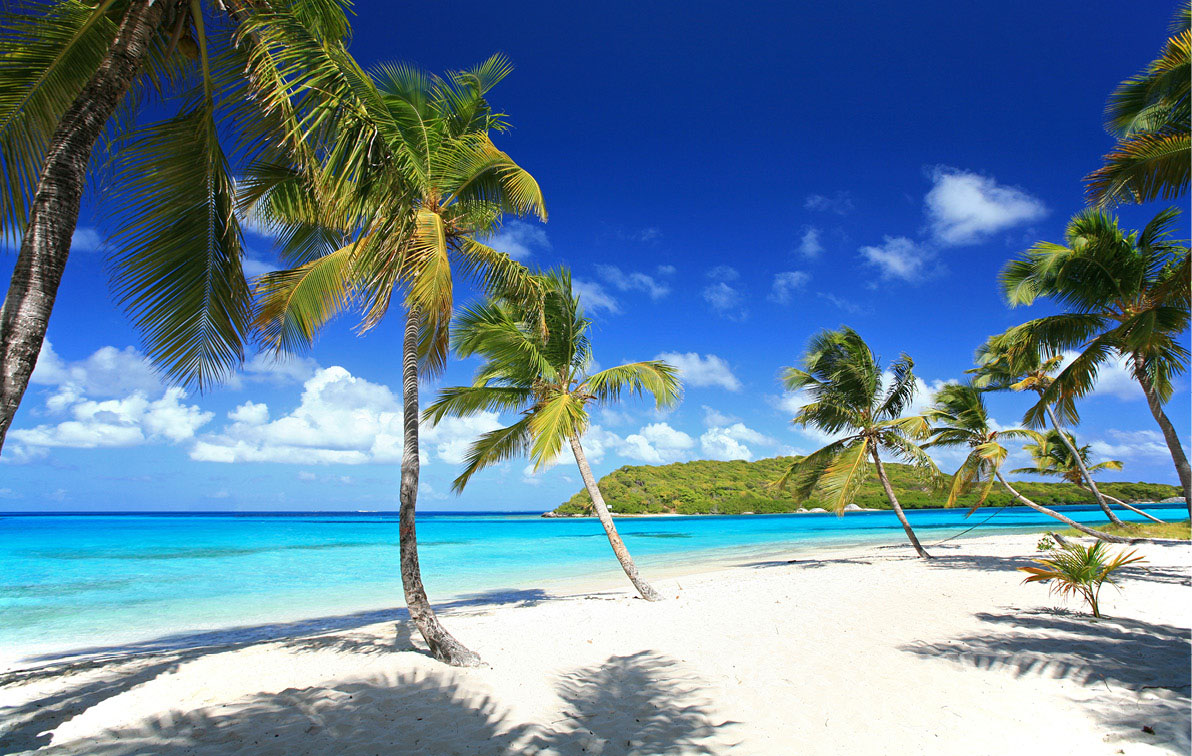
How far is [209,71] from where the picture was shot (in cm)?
417

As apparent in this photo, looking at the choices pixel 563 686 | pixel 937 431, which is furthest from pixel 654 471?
pixel 563 686

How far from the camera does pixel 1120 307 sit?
936 cm

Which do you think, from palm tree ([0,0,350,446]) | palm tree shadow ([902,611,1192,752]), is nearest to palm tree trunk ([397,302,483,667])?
palm tree ([0,0,350,446])

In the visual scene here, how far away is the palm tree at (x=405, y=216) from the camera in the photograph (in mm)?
4879

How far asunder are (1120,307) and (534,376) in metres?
10.2

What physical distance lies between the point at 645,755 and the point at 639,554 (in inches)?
788

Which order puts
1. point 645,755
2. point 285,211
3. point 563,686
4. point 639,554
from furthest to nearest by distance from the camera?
point 639,554 < point 285,211 < point 563,686 < point 645,755

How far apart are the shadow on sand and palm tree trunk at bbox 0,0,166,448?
8.48 ft

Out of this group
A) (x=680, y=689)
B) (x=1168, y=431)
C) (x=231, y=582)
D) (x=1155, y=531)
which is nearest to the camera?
(x=680, y=689)

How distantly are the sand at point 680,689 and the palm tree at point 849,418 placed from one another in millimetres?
5838

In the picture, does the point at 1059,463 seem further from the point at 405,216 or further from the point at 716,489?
the point at 716,489

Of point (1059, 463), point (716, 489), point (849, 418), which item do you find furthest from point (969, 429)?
point (716, 489)

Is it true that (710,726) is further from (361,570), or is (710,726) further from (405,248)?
(361,570)

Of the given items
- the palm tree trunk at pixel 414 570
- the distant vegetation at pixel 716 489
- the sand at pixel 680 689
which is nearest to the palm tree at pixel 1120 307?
the sand at pixel 680 689
